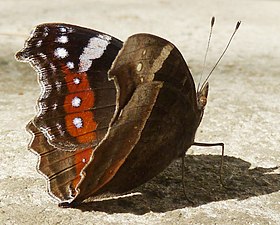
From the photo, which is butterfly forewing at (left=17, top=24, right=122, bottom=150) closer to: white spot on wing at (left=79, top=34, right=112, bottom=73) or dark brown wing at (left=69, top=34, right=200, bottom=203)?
white spot on wing at (left=79, top=34, right=112, bottom=73)

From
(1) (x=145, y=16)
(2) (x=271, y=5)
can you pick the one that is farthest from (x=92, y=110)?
(2) (x=271, y=5)

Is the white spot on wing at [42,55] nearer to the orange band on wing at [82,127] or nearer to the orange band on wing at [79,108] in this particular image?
the orange band on wing at [79,108]

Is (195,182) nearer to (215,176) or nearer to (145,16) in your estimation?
(215,176)

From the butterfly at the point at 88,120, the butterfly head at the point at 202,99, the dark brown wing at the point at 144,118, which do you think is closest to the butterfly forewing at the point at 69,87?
the butterfly at the point at 88,120

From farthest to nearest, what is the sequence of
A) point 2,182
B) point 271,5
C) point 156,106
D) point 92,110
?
1. point 271,5
2. point 2,182
3. point 92,110
4. point 156,106

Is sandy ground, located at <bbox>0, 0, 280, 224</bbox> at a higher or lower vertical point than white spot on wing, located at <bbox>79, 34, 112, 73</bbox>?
lower

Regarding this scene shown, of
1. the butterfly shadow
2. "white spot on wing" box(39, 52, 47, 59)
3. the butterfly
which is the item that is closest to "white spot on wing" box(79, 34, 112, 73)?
the butterfly

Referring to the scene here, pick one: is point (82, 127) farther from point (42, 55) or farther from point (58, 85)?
point (42, 55)
